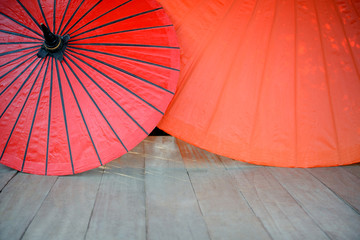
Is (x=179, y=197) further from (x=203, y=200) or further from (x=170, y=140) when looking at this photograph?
(x=170, y=140)

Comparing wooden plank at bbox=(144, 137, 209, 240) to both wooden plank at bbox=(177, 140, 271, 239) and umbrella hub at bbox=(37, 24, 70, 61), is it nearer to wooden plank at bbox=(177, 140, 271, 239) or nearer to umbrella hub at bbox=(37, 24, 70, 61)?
wooden plank at bbox=(177, 140, 271, 239)

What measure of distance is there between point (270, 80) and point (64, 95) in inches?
43.2

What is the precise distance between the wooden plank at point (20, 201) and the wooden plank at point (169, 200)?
20.0 inches

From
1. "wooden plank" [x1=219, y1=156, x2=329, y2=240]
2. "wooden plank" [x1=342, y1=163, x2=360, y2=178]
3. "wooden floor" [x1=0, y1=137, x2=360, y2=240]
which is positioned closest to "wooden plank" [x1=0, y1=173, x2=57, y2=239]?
"wooden floor" [x1=0, y1=137, x2=360, y2=240]

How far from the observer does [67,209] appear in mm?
1151

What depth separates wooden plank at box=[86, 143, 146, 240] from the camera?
1.04 meters

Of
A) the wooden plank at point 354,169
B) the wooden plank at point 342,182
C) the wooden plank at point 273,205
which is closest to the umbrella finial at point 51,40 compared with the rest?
the wooden plank at point 273,205

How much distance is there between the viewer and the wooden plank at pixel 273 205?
1.06 meters

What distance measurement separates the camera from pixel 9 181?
52.2 inches

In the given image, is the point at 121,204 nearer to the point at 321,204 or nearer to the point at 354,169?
the point at 321,204

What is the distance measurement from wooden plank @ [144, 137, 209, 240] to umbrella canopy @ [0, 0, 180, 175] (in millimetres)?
265

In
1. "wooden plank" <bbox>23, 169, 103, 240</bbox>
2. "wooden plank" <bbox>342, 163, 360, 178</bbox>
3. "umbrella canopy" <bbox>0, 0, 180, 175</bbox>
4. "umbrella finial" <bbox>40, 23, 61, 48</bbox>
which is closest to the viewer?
"wooden plank" <bbox>23, 169, 103, 240</bbox>

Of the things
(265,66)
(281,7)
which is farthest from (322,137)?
(281,7)

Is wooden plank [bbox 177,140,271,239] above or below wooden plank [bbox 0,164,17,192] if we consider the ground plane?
below
